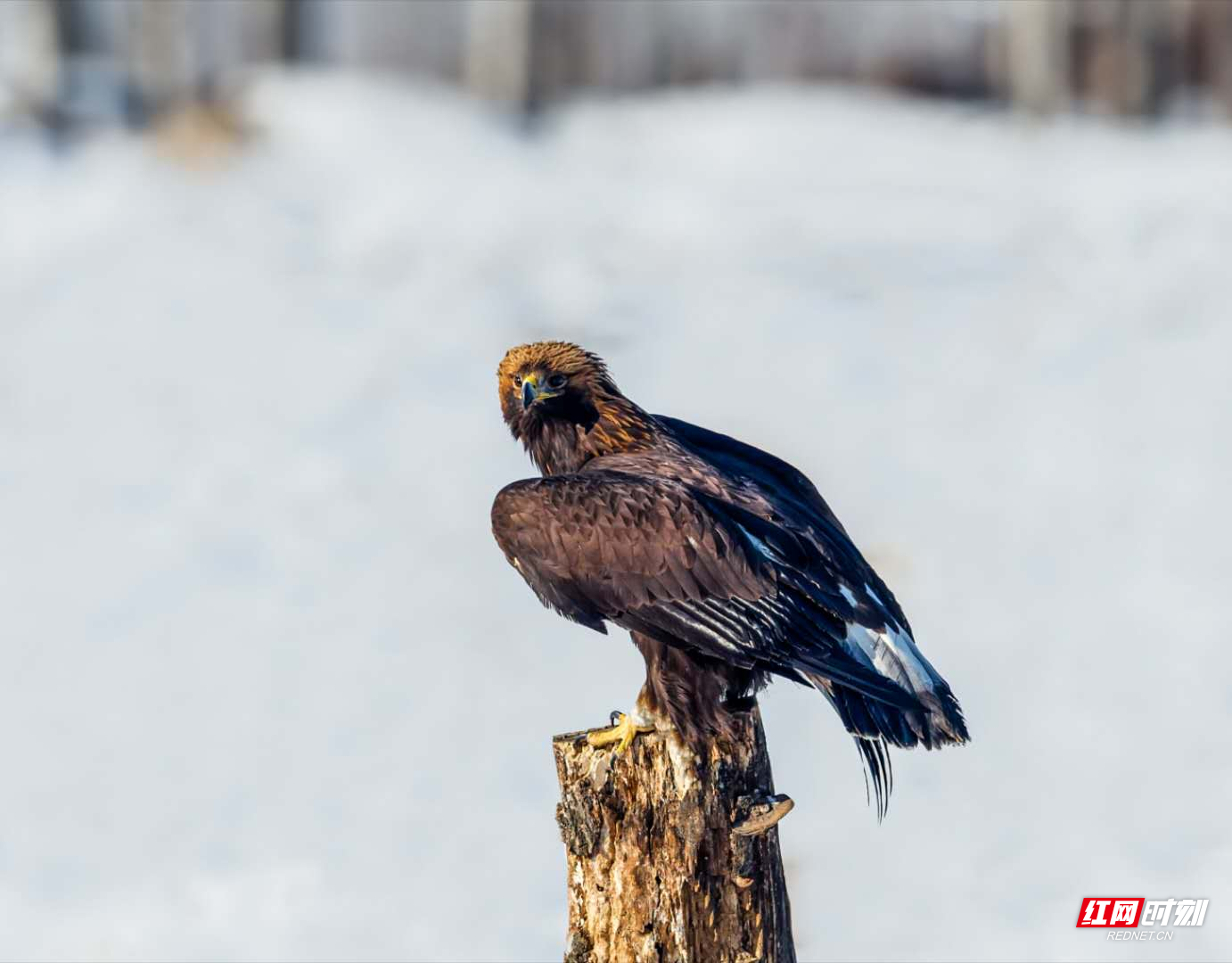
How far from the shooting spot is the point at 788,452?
37.3 feet

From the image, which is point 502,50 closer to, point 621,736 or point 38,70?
point 38,70

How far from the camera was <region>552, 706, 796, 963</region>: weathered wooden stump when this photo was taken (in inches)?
194

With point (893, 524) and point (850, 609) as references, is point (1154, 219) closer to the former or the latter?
point (893, 524)

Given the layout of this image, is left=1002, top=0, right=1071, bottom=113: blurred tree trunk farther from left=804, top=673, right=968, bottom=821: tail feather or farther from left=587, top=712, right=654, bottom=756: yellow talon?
left=587, top=712, right=654, bottom=756: yellow talon

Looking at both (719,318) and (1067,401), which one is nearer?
(1067,401)

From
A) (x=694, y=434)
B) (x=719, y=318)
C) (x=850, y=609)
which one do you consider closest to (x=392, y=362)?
(x=719, y=318)

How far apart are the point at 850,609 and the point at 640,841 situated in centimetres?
97

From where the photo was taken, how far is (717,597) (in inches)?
197

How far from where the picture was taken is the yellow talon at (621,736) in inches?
199

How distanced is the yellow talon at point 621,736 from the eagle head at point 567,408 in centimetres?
98

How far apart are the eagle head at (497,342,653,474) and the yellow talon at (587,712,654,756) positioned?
0.98 m
